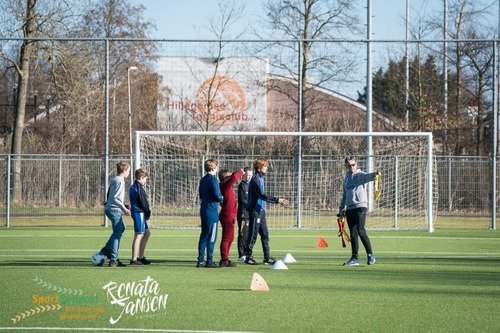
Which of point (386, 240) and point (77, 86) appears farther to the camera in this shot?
point (77, 86)

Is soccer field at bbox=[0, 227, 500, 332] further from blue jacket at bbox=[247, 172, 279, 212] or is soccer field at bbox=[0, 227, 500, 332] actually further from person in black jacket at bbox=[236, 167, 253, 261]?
blue jacket at bbox=[247, 172, 279, 212]

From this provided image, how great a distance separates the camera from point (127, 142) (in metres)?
38.2

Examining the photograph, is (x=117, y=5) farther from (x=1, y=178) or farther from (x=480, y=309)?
(x=480, y=309)

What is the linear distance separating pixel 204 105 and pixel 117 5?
26421mm

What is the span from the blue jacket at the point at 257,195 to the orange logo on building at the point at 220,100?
15583 millimetres

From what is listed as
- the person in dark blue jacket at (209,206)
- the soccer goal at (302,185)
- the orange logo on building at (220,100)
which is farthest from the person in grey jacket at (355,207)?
the orange logo on building at (220,100)

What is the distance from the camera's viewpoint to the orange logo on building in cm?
3309

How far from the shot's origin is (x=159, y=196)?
1146 inches

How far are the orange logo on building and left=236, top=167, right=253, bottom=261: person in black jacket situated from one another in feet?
47.7

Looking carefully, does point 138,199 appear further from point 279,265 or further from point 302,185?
point 302,185

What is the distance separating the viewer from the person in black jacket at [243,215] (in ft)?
57.4

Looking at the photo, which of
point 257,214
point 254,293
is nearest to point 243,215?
point 257,214

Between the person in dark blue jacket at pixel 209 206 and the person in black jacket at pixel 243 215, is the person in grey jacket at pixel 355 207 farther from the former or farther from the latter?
the person in dark blue jacket at pixel 209 206

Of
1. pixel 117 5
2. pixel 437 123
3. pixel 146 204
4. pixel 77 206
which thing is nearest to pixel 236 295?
pixel 146 204
